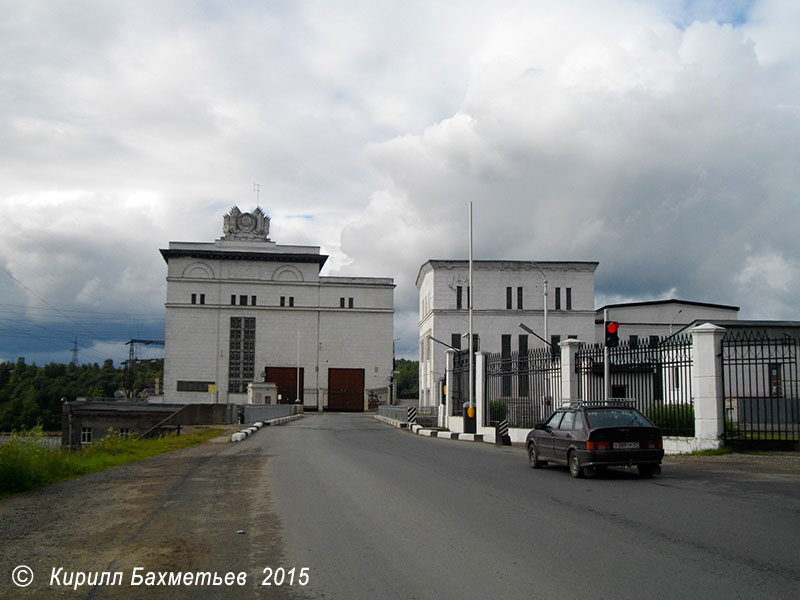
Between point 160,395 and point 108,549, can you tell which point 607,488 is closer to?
point 108,549

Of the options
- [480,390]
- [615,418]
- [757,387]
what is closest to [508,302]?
[480,390]

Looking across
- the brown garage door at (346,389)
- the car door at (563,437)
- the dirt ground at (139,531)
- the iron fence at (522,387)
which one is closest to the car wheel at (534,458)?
the car door at (563,437)

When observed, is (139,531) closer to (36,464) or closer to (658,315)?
(36,464)

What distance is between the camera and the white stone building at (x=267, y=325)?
87.8 metres

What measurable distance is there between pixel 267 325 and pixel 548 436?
253ft

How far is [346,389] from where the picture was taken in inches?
3556

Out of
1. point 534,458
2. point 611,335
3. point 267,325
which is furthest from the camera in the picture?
point 267,325

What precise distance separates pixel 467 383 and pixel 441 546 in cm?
2545

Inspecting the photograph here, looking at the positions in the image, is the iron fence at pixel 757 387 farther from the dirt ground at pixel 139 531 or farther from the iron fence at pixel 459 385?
the iron fence at pixel 459 385

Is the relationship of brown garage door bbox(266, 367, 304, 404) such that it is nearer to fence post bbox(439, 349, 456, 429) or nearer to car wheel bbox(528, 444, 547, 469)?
fence post bbox(439, 349, 456, 429)

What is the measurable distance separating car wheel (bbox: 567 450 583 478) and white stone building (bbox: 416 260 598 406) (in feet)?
184

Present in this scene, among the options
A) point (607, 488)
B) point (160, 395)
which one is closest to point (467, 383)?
point (607, 488)

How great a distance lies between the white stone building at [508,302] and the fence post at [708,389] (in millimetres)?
52006

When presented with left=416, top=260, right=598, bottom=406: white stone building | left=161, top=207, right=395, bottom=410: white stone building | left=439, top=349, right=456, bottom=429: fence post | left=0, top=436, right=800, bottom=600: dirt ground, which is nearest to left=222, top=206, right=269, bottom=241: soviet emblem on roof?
left=161, top=207, right=395, bottom=410: white stone building
